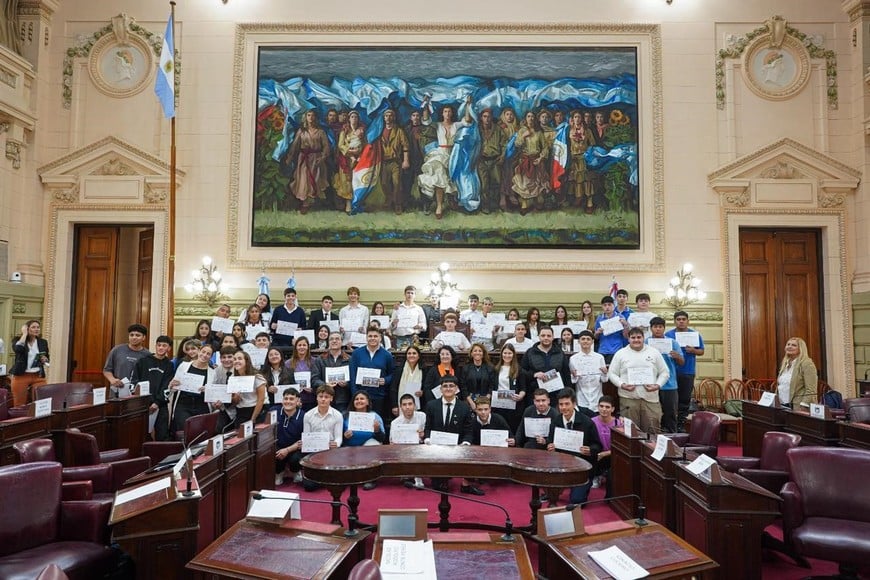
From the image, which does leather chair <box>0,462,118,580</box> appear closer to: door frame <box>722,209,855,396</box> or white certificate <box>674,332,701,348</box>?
white certificate <box>674,332,701,348</box>

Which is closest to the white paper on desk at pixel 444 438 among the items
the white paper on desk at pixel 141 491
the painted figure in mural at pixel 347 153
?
the white paper on desk at pixel 141 491

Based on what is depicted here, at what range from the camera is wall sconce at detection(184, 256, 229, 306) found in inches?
392

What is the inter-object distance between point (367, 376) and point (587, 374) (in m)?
2.66

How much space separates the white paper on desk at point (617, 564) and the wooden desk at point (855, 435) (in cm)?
331

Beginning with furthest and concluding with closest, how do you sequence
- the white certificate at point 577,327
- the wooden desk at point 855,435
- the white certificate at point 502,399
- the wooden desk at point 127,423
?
the white certificate at point 577,327 < the white certificate at point 502,399 < the wooden desk at point 127,423 < the wooden desk at point 855,435

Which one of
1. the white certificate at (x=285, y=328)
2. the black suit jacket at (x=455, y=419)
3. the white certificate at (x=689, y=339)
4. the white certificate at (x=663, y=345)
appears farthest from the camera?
the white certificate at (x=285, y=328)

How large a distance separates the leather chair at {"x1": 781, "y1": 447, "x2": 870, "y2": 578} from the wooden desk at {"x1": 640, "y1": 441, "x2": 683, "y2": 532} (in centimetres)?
73

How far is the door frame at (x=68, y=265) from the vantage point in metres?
10.1

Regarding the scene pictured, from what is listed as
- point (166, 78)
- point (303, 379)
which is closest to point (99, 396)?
point (303, 379)

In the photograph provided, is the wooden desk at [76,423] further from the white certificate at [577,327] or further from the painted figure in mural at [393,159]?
the white certificate at [577,327]

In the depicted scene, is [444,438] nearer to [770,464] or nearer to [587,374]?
[587,374]

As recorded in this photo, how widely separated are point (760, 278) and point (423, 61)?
23.9ft

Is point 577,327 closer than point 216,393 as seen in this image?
No

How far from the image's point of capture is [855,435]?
4906mm
